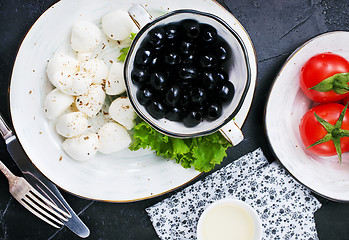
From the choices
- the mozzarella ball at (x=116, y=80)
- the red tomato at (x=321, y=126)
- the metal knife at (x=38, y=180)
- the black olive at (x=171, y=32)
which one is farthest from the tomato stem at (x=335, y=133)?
the metal knife at (x=38, y=180)

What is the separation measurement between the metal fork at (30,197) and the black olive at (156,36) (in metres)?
0.59

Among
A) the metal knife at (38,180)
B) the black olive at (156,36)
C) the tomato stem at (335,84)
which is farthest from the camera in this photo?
the metal knife at (38,180)

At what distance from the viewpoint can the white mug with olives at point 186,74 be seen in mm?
934

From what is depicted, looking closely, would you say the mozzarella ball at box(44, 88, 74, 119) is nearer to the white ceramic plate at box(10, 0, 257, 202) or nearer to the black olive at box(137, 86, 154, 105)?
the white ceramic plate at box(10, 0, 257, 202)

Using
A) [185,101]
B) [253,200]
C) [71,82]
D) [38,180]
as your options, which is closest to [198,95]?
[185,101]

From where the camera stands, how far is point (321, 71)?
1.08 meters

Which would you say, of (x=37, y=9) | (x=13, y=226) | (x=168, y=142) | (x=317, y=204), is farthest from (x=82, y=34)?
(x=317, y=204)

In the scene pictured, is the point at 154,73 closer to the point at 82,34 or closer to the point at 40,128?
the point at 82,34

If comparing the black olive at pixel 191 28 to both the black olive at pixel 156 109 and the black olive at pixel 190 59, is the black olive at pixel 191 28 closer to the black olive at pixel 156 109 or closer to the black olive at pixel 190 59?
the black olive at pixel 190 59

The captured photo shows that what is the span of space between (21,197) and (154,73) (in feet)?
1.92


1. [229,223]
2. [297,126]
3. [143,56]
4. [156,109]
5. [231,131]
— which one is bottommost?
[229,223]

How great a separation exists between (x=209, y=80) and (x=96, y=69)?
1.11ft

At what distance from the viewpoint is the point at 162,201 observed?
1216mm

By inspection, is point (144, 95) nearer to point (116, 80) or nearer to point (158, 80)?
point (158, 80)
